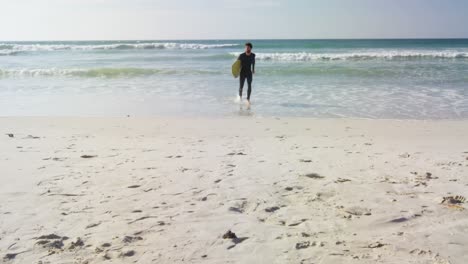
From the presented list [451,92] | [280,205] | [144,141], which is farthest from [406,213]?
[451,92]

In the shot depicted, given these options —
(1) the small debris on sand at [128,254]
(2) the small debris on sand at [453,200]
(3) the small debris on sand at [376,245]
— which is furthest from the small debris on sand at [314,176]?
(1) the small debris on sand at [128,254]

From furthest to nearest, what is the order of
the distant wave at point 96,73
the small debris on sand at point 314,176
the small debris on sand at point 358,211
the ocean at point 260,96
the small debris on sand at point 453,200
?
the distant wave at point 96,73
the ocean at point 260,96
the small debris on sand at point 314,176
the small debris on sand at point 453,200
the small debris on sand at point 358,211

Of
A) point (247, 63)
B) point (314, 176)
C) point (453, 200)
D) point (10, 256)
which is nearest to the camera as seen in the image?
point (10, 256)

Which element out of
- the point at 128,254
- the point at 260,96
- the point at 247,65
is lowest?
the point at 128,254

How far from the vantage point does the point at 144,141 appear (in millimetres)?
6594

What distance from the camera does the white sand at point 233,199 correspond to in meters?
2.92

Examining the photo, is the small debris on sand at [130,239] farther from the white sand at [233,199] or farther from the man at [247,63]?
the man at [247,63]

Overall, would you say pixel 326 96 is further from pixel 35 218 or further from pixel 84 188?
pixel 35 218

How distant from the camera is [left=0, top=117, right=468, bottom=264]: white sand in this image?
2.92 m

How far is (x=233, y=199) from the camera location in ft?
12.8

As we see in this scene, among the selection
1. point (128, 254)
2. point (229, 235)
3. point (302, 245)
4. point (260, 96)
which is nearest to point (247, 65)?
point (260, 96)

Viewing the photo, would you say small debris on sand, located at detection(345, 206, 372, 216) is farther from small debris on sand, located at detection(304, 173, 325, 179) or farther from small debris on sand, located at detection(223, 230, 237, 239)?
small debris on sand, located at detection(223, 230, 237, 239)

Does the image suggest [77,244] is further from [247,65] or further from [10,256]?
[247,65]

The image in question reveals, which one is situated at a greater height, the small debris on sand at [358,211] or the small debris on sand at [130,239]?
the small debris on sand at [358,211]
